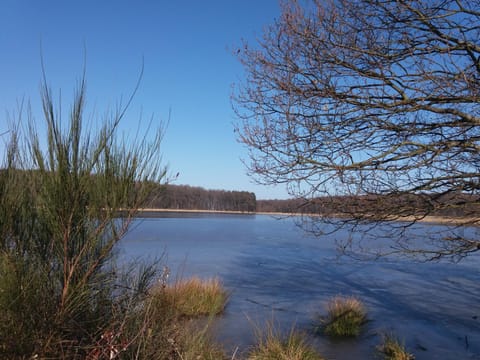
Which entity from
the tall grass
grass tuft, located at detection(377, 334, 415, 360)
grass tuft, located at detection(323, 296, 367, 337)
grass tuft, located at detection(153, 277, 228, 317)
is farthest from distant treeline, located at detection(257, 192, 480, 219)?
grass tuft, located at detection(153, 277, 228, 317)

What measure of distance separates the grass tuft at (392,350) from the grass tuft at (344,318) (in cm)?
95

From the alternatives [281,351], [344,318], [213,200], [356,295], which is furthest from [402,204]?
[213,200]

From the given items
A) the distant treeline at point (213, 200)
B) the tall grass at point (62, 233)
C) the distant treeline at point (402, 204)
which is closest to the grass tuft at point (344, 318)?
the distant treeline at point (402, 204)

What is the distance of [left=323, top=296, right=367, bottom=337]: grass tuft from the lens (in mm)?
8438

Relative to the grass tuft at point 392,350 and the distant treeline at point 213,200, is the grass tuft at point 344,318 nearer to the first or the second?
the grass tuft at point 392,350

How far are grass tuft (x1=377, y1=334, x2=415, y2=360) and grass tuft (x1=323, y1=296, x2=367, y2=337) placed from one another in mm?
947

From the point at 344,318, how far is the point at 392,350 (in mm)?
1803

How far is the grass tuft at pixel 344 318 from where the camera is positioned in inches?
332

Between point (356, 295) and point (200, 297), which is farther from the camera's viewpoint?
point (356, 295)

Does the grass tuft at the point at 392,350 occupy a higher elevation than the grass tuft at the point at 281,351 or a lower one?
lower

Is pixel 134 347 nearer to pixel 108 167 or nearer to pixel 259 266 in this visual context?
pixel 108 167

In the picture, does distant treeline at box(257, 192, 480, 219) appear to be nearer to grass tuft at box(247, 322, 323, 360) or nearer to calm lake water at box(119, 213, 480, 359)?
calm lake water at box(119, 213, 480, 359)

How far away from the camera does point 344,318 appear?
8797 millimetres

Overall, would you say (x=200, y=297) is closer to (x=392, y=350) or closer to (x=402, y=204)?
(x=392, y=350)
